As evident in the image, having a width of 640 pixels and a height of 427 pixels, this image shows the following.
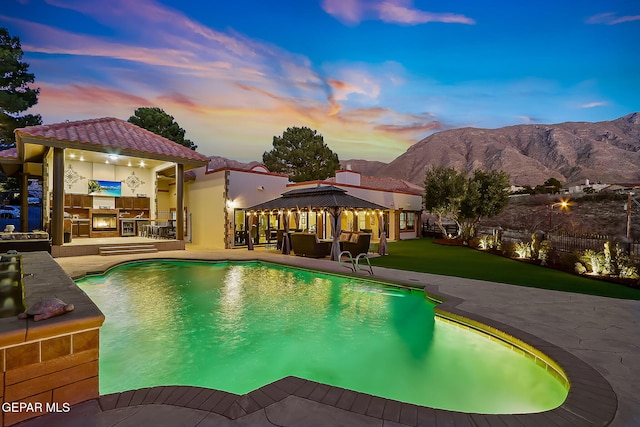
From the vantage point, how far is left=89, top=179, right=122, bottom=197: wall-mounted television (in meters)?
17.1

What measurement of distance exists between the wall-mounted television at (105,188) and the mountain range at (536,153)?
39.9m

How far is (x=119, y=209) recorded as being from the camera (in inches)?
707

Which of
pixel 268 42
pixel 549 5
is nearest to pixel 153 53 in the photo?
pixel 268 42

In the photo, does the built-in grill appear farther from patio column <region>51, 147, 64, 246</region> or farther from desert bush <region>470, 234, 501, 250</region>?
desert bush <region>470, 234, 501, 250</region>

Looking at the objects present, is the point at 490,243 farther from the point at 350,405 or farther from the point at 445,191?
the point at 350,405

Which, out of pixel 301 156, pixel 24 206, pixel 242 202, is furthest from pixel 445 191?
pixel 24 206

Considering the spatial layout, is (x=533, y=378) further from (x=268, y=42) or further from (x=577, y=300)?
(x=268, y=42)

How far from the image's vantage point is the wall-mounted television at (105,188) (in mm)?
17125

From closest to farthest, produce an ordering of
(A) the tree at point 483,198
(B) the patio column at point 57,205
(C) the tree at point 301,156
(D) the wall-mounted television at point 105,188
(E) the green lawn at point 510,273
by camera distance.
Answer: (E) the green lawn at point 510,273 → (B) the patio column at point 57,205 → (D) the wall-mounted television at point 105,188 → (A) the tree at point 483,198 → (C) the tree at point 301,156

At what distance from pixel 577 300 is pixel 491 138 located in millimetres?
86856

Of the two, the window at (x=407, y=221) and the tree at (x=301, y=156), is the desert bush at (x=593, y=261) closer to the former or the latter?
the window at (x=407, y=221)

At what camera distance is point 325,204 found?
1308 cm

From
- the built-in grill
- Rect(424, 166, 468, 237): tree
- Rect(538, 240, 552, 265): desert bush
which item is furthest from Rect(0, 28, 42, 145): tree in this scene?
Rect(538, 240, 552, 265): desert bush

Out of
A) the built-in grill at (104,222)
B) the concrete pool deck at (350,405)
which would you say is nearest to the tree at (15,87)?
the built-in grill at (104,222)
